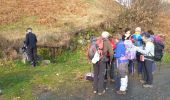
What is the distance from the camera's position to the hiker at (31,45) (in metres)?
18.0

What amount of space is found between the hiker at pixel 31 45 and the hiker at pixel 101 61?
5085 millimetres

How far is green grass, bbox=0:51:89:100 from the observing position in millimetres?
14413

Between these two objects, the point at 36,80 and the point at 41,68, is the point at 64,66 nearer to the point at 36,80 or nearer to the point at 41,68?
the point at 41,68

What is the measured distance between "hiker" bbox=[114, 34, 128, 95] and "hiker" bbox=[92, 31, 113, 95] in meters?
0.28

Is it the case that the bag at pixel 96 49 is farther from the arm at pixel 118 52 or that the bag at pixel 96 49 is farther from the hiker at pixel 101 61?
the arm at pixel 118 52

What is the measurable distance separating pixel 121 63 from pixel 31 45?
5517mm

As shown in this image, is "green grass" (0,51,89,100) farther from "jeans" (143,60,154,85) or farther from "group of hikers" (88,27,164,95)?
"jeans" (143,60,154,85)

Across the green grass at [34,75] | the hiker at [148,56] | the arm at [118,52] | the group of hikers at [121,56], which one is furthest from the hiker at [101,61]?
the green grass at [34,75]

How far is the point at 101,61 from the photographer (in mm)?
13383

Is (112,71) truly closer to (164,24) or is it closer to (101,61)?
(101,61)

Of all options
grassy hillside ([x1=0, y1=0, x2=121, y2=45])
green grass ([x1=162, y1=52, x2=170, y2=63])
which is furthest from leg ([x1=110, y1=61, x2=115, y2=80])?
grassy hillside ([x1=0, y1=0, x2=121, y2=45])

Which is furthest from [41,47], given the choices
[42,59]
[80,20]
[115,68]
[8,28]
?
[115,68]

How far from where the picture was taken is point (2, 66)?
59.3 ft

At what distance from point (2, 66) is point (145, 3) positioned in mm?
9657
